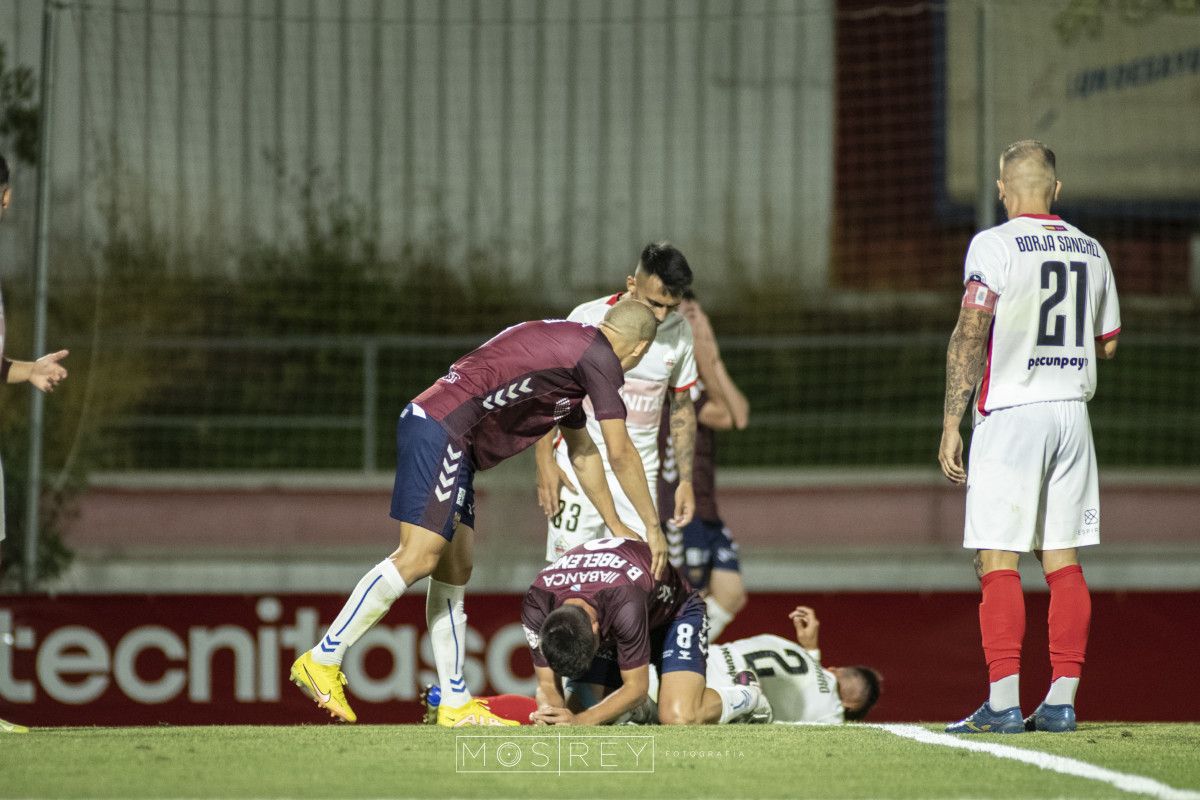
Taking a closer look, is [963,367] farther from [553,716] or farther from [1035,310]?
[553,716]

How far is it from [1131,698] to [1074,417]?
14.0 ft

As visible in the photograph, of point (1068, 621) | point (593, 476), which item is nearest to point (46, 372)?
point (593, 476)

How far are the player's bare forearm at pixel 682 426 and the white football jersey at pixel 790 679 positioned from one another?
917 mm

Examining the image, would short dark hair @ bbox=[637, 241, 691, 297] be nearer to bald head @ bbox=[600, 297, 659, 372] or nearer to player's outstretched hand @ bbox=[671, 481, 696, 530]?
bald head @ bbox=[600, 297, 659, 372]

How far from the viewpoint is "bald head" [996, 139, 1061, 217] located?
5.50 metres

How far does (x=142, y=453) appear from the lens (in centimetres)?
1421

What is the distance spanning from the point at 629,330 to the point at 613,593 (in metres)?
0.96

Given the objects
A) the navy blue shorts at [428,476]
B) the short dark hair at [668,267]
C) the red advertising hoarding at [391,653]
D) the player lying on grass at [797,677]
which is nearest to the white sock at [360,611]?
the navy blue shorts at [428,476]

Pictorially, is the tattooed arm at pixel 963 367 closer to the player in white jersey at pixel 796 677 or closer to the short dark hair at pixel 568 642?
the short dark hair at pixel 568 642

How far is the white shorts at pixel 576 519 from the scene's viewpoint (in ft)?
23.4

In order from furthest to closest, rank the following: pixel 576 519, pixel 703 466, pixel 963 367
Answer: pixel 703 466 < pixel 576 519 < pixel 963 367

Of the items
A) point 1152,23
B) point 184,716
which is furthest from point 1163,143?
point 184,716

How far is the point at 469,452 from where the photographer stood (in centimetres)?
580

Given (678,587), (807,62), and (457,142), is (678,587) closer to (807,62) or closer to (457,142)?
(457,142)
